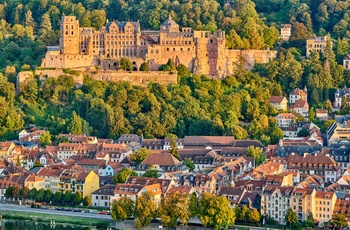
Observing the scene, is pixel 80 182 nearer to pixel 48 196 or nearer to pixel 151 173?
pixel 48 196

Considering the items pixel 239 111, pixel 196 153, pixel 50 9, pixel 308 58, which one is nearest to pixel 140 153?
pixel 196 153

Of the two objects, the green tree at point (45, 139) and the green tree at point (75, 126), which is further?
the green tree at point (75, 126)

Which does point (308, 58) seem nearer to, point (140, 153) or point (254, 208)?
point (140, 153)

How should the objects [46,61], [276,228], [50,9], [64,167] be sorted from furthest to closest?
1. [50,9]
2. [46,61]
3. [64,167]
4. [276,228]

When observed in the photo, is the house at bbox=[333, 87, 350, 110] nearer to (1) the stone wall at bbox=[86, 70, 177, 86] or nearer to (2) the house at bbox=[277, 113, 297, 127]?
(2) the house at bbox=[277, 113, 297, 127]

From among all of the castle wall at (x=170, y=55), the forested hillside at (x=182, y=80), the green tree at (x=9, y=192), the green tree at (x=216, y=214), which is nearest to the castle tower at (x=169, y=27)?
the castle wall at (x=170, y=55)

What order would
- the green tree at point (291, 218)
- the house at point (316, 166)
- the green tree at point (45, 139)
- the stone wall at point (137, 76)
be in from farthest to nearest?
the stone wall at point (137, 76) → the green tree at point (45, 139) → the house at point (316, 166) → the green tree at point (291, 218)

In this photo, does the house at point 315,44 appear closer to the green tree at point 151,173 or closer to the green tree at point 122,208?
the green tree at point 151,173
